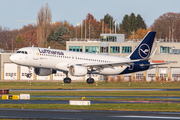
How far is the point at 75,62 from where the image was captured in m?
53.5

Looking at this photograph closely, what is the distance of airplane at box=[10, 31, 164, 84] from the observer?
49625 millimetres

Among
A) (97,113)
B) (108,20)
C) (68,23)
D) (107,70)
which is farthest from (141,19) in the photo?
(97,113)

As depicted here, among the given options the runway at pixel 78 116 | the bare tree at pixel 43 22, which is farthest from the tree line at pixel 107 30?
the runway at pixel 78 116

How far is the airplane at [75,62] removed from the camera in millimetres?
49625

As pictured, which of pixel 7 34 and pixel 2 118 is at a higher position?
pixel 7 34

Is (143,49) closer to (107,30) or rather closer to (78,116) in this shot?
(78,116)

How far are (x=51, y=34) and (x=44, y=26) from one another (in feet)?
47.0

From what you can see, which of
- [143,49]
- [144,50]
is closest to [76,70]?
[143,49]

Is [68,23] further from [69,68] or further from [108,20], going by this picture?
[69,68]

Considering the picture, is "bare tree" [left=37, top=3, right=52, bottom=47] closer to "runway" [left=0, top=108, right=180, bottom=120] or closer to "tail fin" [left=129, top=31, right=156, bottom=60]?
"tail fin" [left=129, top=31, right=156, bottom=60]

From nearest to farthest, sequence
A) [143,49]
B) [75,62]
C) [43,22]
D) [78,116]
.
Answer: [78,116] → [75,62] → [143,49] → [43,22]

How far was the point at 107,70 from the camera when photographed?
57875 mm

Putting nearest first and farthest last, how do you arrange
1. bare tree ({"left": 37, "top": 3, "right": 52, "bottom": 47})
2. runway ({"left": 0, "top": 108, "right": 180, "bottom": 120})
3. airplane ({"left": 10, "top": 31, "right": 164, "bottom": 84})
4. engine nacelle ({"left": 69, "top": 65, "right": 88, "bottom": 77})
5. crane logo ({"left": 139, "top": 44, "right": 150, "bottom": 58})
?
1. runway ({"left": 0, "top": 108, "right": 180, "bottom": 120})
2. airplane ({"left": 10, "top": 31, "right": 164, "bottom": 84})
3. engine nacelle ({"left": 69, "top": 65, "right": 88, "bottom": 77})
4. crane logo ({"left": 139, "top": 44, "right": 150, "bottom": 58})
5. bare tree ({"left": 37, "top": 3, "right": 52, "bottom": 47})

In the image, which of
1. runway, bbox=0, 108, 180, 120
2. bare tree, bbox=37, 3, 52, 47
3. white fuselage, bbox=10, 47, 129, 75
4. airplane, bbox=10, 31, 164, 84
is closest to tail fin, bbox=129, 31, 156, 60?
airplane, bbox=10, 31, 164, 84
